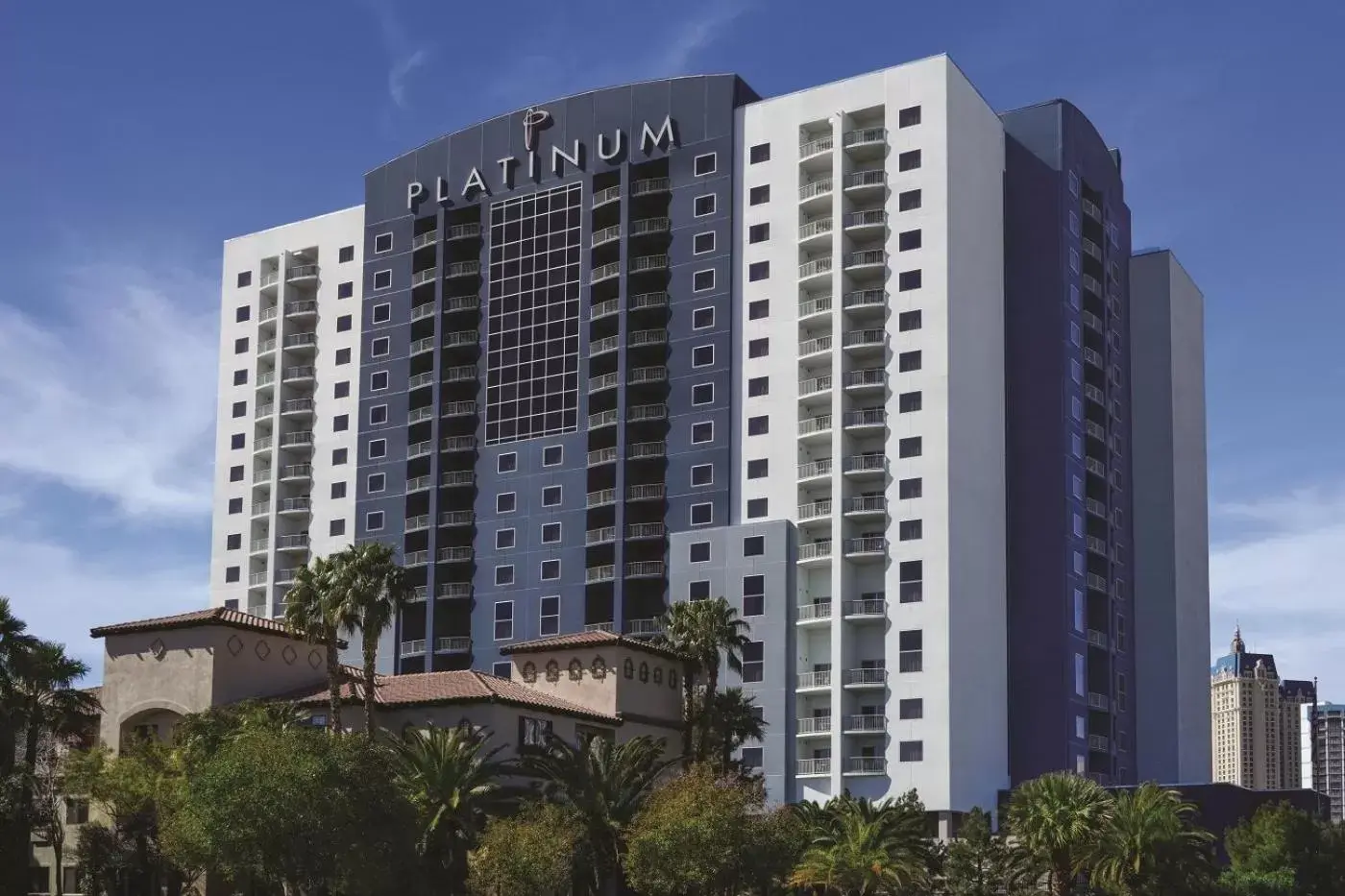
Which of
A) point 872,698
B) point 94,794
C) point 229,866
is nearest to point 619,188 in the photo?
point 872,698

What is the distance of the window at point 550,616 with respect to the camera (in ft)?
410

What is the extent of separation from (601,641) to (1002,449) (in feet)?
142

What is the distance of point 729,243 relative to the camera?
124 metres

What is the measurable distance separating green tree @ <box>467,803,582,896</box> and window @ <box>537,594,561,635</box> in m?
54.3

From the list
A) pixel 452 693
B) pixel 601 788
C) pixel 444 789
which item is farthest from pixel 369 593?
pixel 601 788

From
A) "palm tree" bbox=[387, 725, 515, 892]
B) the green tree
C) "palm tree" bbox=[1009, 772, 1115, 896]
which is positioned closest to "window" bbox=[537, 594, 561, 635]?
"palm tree" bbox=[1009, 772, 1115, 896]

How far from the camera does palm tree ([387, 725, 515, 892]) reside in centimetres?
6938

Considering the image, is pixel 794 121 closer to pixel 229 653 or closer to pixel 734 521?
pixel 734 521

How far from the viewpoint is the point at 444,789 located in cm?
6981

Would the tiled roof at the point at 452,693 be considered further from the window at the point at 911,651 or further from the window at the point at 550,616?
the window at the point at 550,616

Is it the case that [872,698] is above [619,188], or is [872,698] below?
below

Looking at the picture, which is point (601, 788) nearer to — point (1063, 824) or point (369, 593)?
point (369, 593)

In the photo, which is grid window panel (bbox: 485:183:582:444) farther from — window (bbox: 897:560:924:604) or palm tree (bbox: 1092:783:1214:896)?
palm tree (bbox: 1092:783:1214:896)

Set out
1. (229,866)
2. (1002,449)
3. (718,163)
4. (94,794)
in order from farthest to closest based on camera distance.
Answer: (718,163) < (1002,449) < (94,794) < (229,866)
